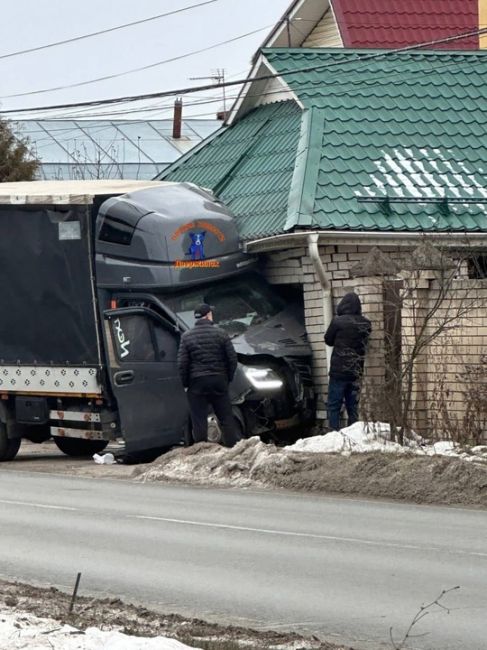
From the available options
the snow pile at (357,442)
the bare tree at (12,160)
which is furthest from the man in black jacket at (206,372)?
the bare tree at (12,160)

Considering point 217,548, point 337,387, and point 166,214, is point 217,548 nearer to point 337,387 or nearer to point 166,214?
point 337,387

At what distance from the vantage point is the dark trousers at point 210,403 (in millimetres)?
19312

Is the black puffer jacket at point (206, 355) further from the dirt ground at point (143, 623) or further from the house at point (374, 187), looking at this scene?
the dirt ground at point (143, 623)

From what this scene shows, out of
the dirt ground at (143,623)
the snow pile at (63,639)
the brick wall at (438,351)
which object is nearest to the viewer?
the snow pile at (63,639)

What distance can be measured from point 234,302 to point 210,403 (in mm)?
2484

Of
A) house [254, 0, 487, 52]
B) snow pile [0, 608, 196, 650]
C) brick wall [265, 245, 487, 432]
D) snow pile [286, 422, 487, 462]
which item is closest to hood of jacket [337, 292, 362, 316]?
brick wall [265, 245, 487, 432]

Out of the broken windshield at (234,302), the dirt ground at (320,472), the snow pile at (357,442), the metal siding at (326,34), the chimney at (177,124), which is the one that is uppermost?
the chimney at (177,124)

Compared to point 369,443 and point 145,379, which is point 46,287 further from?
point 369,443

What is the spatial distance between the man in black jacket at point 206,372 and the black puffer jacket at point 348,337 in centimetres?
133

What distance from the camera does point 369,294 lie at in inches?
819

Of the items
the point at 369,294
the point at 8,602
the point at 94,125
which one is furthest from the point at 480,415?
the point at 94,125

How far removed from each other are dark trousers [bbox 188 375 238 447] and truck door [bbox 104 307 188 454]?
842mm

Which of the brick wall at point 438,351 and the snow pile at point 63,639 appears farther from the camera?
the brick wall at point 438,351

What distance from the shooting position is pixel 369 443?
18062 millimetres
